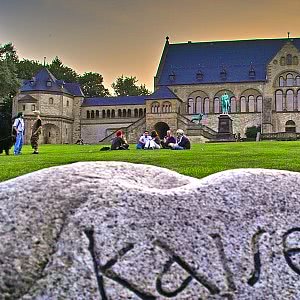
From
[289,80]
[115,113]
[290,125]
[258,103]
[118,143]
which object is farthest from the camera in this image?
[115,113]

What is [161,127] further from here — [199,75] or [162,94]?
[199,75]

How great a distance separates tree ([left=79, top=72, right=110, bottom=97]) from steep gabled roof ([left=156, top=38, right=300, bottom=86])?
21.1 m

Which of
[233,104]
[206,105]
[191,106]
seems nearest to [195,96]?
Result: [191,106]

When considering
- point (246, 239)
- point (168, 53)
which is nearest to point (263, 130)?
point (168, 53)

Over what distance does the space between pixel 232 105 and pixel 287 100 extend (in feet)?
24.4

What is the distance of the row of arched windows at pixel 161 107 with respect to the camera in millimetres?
81688

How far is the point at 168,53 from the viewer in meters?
94.5

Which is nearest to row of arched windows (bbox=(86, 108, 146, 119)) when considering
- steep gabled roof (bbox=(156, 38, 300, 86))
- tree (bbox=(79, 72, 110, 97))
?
steep gabled roof (bbox=(156, 38, 300, 86))

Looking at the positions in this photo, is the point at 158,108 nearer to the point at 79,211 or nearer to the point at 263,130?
the point at 263,130

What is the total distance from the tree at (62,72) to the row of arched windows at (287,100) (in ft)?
128

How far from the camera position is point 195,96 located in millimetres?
88875

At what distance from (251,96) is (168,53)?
14833mm

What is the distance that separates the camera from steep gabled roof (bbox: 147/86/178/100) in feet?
274

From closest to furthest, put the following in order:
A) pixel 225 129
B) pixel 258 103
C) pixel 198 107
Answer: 1. pixel 225 129
2. pixel 258 103
3. pixel 198 107
